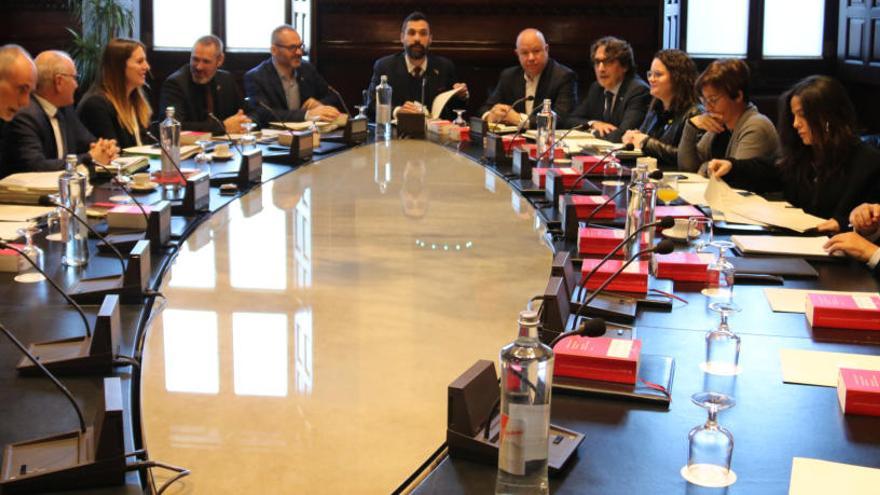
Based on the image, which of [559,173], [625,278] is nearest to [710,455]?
[625,278]

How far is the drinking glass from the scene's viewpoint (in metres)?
3.17

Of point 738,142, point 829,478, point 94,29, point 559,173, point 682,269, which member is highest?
point 94,29

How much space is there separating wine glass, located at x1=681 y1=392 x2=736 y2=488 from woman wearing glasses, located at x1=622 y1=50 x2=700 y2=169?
373 cm

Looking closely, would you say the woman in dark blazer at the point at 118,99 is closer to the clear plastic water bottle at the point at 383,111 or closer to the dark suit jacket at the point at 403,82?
the clear plastic water bottle at the point at 383,111

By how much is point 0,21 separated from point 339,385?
6.83 meters

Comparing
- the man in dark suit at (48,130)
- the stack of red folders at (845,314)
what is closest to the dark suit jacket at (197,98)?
the man in dark suit at (48,130)

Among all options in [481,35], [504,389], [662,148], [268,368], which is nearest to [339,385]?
[268,368]

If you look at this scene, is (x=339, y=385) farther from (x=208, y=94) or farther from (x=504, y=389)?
(x=208, y=94)

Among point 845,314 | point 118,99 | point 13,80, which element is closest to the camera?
point 845,314

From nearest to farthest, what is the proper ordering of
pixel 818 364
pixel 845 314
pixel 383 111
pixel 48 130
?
→ pixel 818 364, pixel 845 314, pixel 48 130, pixel 383 111

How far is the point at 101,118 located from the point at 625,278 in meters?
3.37

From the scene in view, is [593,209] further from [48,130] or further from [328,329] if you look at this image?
[48,130]

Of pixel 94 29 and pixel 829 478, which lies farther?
pixel 94 29

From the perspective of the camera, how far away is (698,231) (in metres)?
3.19
